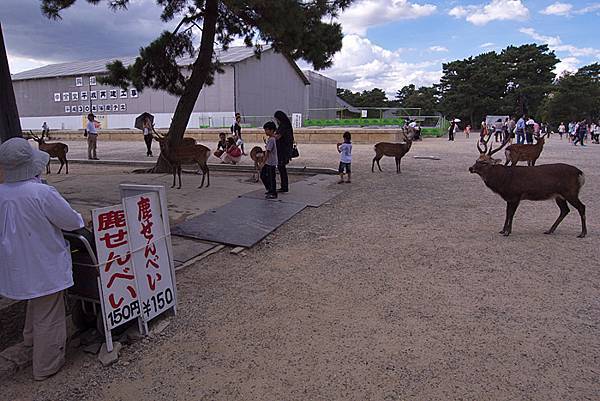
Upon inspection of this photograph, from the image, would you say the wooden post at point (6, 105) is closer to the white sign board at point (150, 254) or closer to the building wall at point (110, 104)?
the white sign board at point (150, 254)

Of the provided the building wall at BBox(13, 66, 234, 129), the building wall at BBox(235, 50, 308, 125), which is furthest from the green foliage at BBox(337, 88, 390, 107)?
the building wall at BBox(13, 66, 234, 129)

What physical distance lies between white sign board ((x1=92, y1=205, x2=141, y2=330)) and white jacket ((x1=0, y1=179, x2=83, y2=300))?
24cm

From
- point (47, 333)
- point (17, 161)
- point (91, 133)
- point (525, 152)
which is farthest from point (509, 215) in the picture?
point (91, 133)

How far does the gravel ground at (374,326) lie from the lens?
2.50 meters

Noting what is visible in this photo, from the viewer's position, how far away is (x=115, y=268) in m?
2.86

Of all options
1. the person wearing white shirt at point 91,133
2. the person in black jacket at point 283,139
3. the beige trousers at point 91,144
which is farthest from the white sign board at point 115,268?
the beige trousers at point 91,144

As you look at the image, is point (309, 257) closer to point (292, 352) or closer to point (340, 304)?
point (340, 304)

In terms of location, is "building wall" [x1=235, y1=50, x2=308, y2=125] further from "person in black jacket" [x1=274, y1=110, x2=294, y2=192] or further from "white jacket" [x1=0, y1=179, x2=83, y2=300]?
"white jacket" [x1=0, y1=179, x2=83, y2=300]

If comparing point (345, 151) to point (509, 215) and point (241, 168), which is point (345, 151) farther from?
point (509, 215)

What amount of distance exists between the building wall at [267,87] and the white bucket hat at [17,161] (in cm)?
2986

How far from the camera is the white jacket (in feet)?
7.98

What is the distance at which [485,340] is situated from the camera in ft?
9.70

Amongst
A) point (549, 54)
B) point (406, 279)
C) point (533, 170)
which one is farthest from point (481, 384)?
point (549, 54)

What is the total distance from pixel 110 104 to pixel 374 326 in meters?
39.3
